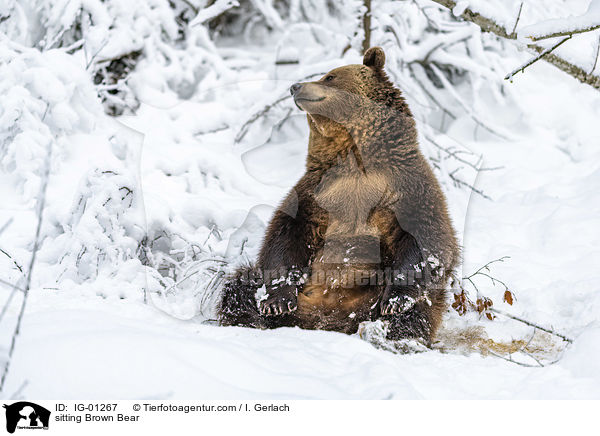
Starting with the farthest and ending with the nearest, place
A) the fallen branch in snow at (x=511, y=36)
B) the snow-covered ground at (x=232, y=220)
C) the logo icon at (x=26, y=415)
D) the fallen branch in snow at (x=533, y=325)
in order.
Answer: the fallen branch in snow at (x=533, y=325), the fallen branch in snow at (x=511, y=36), the snow-covered ground at (x=232, y=220), the logo icon at (x=26, y=415)

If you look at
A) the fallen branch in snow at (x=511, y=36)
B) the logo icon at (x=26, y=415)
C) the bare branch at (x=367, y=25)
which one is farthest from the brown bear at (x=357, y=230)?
the bare branch at (x=367, y=25)

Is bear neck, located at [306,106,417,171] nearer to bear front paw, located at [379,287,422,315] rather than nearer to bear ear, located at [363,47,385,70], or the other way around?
bear ear, located at [363,47,385,70]

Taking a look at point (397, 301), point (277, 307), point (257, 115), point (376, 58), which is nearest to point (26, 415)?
point (277, 307)

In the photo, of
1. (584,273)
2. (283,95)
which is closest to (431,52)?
(283,95)

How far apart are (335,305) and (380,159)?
0.83m

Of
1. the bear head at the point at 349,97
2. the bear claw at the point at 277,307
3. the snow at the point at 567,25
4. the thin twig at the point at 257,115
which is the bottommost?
the bear claw at the point at 277,307

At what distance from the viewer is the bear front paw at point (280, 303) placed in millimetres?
3217

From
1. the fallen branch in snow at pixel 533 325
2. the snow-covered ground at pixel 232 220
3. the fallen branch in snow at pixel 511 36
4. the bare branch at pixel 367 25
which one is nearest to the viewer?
the snow-covered ground at pixel 232 220

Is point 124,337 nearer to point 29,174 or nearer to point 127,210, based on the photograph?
point 127,210

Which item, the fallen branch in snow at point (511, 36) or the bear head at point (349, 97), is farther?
the bear head at point (349, 97)

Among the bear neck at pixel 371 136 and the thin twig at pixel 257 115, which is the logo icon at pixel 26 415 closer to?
the bear neck at pixel 371 136

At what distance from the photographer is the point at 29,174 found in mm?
4676

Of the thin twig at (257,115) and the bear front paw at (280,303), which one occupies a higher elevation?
the thin twig at (257,115)

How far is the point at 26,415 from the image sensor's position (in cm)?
186
